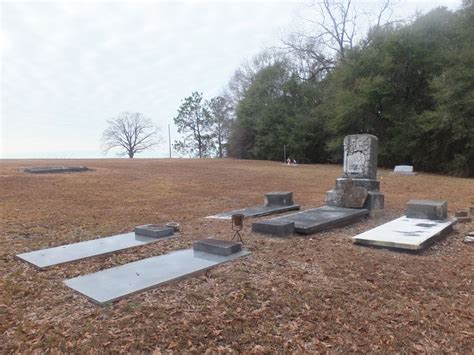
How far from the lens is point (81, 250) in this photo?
3.68 meters

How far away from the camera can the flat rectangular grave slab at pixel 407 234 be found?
3776 millimetres

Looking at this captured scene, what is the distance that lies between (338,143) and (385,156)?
217 centimetres

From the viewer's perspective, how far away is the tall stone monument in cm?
596

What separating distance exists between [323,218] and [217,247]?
7.01ft

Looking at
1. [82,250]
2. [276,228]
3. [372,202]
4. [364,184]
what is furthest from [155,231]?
[364,184]

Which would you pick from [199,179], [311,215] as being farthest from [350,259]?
[199,179]

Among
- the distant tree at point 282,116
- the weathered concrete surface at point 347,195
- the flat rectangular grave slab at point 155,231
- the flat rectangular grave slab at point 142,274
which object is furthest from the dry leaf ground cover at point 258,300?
the distant tree at point 282,116

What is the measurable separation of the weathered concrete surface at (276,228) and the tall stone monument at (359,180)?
6.57ft

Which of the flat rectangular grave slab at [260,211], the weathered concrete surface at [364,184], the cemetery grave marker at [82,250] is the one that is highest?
the weathered concrete surface at [364,184]

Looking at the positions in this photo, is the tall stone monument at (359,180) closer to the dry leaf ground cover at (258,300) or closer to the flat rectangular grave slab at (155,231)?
the dry leaf ground cover at (258,300)

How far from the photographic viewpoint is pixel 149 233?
4.24m

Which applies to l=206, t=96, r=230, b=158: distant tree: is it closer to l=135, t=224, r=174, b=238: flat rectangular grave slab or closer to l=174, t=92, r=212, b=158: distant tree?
l=174, t=92, r=212, b=158: distant tree

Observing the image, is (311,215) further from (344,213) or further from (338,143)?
(338,143)

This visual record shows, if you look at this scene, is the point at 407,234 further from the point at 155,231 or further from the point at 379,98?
the point at 379,98
